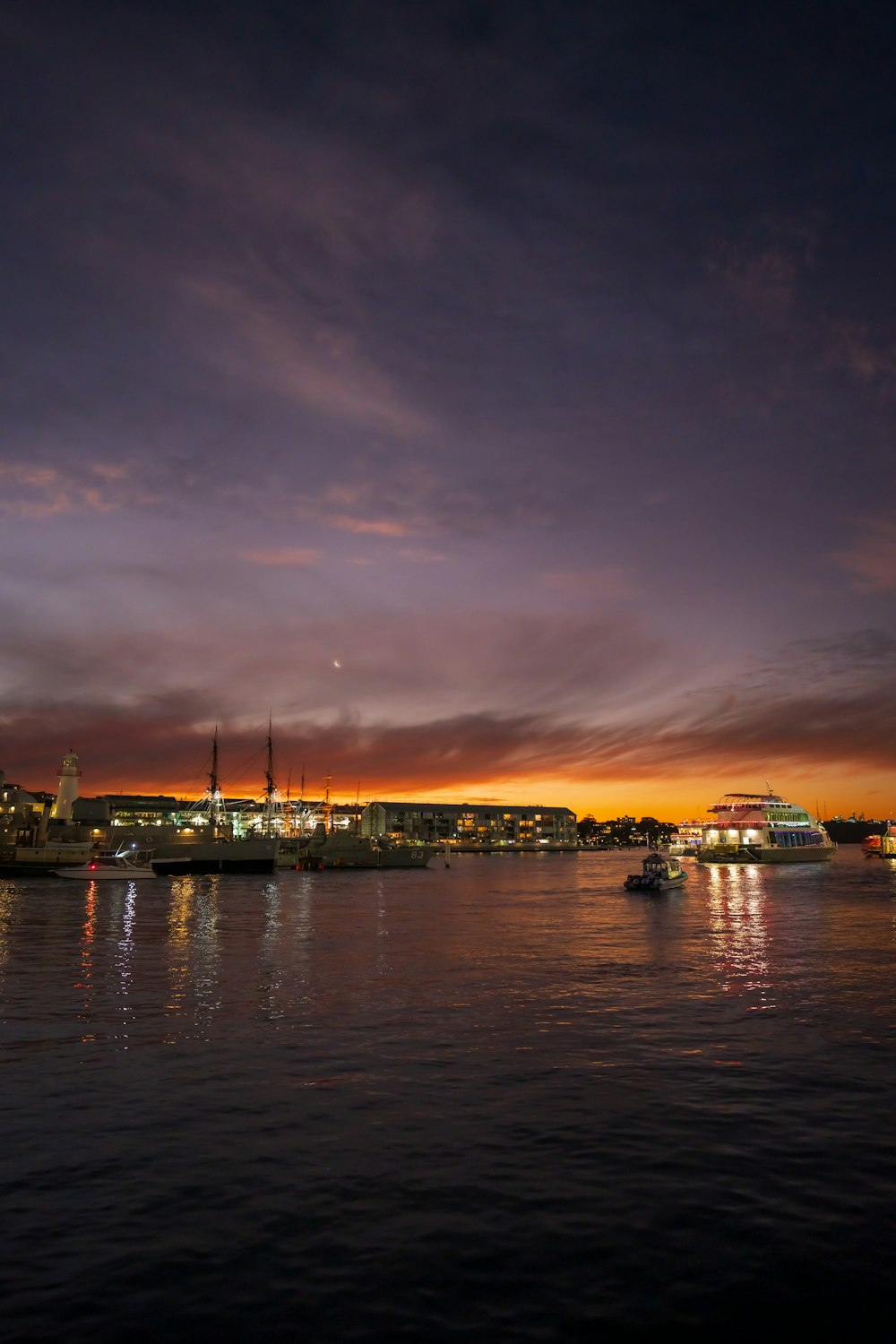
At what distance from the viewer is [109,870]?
108250mm

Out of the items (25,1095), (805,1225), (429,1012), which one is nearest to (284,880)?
(429,1012)

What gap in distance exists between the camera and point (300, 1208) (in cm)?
1257

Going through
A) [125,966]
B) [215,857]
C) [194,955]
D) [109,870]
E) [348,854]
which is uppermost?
[215,857]

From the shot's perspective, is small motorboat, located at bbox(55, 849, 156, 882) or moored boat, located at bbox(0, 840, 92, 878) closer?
small motorboat, located at bbox(55, 849, 156, 882)

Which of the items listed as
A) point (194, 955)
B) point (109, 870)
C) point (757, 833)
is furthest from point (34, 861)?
point (757, 833)

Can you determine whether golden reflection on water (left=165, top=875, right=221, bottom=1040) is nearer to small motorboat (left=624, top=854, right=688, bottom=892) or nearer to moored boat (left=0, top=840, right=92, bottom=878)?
moored boat (left=0, top=840, right=92, bottom=878)

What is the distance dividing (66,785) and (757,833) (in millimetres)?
129896

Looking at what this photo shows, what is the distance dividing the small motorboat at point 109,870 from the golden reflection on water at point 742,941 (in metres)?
71.7

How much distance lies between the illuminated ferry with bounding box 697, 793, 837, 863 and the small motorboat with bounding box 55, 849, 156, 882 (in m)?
114

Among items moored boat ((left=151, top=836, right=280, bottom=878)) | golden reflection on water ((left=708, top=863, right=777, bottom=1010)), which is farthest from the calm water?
moored boat ((left=151, top=836, right=280, bottom=878))

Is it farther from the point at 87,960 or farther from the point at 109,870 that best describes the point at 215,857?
the point at 87,960

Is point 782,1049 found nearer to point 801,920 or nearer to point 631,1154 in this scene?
point 631,1154

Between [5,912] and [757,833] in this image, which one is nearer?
[5,912]

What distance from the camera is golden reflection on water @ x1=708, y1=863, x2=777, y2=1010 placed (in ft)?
108
